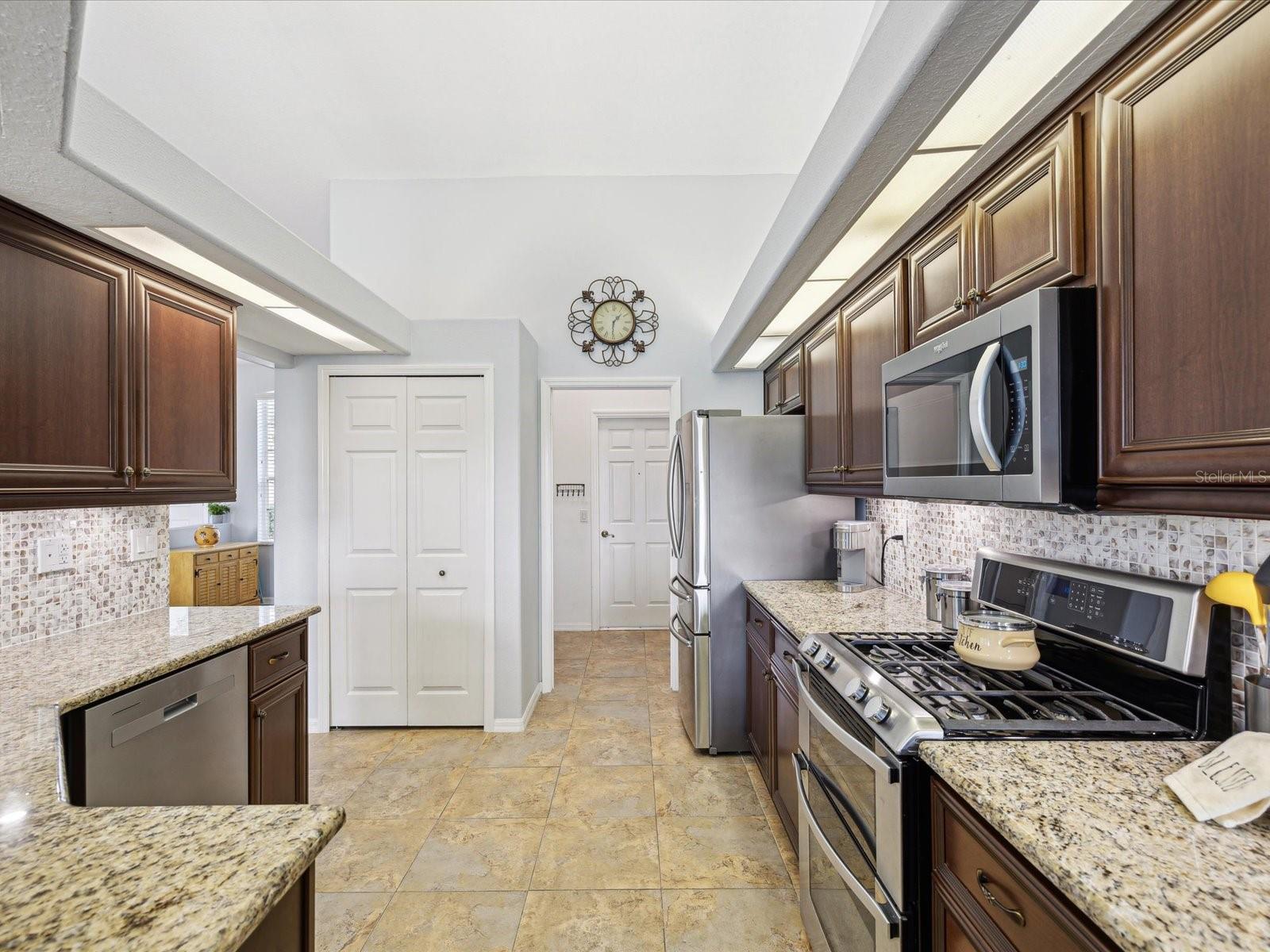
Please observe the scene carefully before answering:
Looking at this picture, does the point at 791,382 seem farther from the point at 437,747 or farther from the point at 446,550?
the point at 437,747

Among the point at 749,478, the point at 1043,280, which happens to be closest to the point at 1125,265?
the point at 1043,280

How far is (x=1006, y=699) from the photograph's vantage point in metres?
1.35

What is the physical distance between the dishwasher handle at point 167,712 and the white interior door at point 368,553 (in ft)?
4.90

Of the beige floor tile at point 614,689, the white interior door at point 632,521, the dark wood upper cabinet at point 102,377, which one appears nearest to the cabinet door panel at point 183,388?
the dark wood upper cabinet at point 102,377

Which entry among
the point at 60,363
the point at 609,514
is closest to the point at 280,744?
the point at 60,363

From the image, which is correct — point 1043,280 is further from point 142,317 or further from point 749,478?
point 142,317

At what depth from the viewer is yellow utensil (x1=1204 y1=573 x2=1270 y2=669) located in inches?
38.4

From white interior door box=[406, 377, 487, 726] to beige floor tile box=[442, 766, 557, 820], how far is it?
62cm

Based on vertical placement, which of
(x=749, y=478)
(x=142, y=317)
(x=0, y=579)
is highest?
(x=142, y=317)

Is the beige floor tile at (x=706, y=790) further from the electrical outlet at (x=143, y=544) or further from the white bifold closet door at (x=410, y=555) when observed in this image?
the electrical outlet at (x=143, y=544)

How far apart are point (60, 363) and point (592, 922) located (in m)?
2.34

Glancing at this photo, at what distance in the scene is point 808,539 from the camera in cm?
308

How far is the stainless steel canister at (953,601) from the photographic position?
1.89 metres

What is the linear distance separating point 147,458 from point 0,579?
20.3 inches
